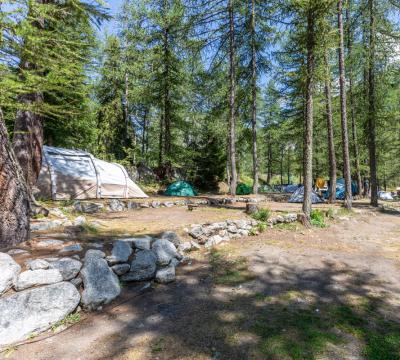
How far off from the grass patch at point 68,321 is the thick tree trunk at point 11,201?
1589mm

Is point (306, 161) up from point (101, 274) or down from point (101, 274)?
up

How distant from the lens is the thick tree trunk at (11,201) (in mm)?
3748

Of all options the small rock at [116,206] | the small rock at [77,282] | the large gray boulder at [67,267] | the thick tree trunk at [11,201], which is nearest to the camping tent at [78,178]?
the small rock at [116,206]

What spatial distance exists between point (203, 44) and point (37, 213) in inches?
384

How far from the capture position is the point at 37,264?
10.8 ft

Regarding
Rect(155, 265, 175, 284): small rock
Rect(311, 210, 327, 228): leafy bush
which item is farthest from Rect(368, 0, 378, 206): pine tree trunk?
Rect(155, 265, 175, 284): small rock

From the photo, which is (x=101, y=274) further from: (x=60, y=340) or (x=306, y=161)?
(x=306, y=161)

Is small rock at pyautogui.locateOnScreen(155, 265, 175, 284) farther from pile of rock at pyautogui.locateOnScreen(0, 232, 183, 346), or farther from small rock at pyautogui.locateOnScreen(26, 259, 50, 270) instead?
small rock at pyautogui.locateOnScreen(26, 259, 50, 270)

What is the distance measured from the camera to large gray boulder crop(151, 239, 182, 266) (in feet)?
15.1

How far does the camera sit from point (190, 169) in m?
19.1

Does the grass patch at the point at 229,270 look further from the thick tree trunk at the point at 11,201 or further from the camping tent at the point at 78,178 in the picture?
the camping tent at the point at 78,178

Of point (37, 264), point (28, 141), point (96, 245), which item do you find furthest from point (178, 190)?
point (37, 264)

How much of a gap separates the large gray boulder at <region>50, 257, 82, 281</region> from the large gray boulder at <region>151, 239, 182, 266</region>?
4.57ft

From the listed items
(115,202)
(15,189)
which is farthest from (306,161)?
(15,189)
